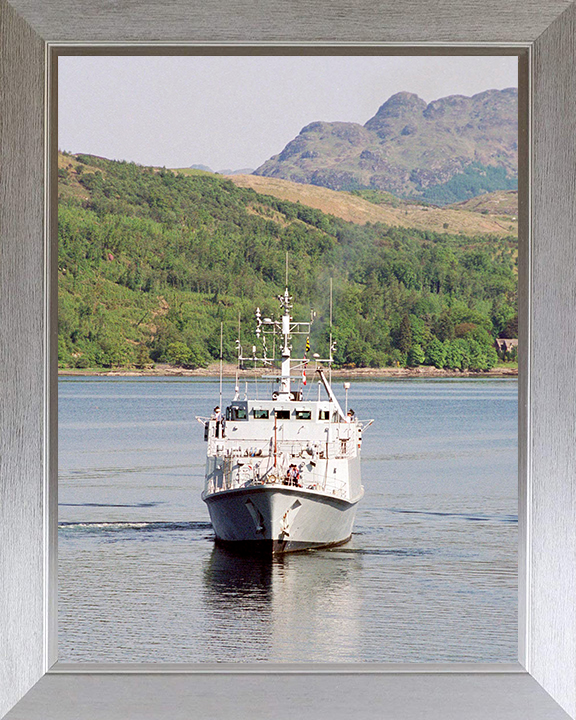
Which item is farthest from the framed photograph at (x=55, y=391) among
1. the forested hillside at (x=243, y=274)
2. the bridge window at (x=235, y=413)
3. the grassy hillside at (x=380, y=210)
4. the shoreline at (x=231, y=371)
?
the shoreline at (x=231, y=371)

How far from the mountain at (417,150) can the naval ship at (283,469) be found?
43.4 feet

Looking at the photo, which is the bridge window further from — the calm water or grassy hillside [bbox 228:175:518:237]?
grassy hillside [bbox 228:175:518:237]

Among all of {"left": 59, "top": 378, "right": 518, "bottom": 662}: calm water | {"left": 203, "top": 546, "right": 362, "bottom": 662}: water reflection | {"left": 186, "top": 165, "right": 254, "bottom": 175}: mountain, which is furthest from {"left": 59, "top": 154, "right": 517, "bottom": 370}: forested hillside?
{"left": 203, "top": 546, "right": 362, "bottom": 662}: water reflection

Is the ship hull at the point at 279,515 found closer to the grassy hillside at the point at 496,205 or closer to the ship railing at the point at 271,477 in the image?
the ship railing at the point at 271,477

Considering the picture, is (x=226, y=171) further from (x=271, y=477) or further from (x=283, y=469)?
(x=271, y=477)

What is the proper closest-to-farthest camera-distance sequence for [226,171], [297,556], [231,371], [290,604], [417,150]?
[297,556] → [290,604] → [226,171] → [231,371] → [417,150]

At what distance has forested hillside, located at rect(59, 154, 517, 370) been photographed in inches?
856

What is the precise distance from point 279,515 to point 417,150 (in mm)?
16372

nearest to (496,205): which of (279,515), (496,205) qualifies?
(496,205)

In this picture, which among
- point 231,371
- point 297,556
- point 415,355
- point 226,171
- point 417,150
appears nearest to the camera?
point 297,556

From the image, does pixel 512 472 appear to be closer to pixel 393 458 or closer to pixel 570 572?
pixel 393 458

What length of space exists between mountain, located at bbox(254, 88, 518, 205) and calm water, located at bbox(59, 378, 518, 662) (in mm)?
5189

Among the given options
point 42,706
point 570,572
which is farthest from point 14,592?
point 570,572

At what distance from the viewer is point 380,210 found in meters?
22.0
